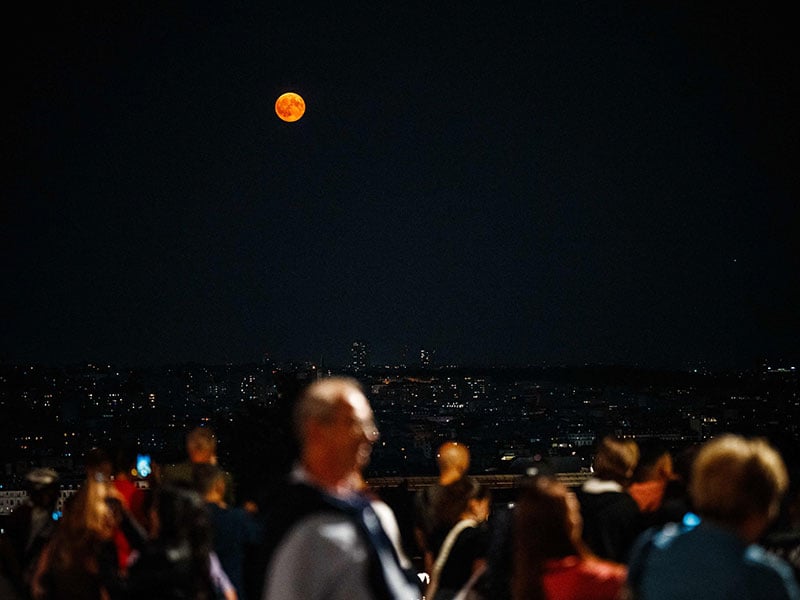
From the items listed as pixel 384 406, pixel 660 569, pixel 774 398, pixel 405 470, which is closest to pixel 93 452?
pixel 660 569

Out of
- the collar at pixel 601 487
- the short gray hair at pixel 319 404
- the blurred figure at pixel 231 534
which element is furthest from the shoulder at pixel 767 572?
the blurred figure at pixel 231 534

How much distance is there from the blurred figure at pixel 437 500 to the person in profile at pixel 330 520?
2.39 meters

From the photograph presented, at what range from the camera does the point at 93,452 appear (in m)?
7.30

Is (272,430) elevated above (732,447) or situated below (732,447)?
below

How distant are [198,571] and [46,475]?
2.89 m

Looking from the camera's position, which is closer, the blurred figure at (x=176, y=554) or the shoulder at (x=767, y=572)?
the shoulder at (x=767, y=572)

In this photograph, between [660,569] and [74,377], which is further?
[74,377]

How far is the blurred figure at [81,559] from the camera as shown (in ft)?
16.7

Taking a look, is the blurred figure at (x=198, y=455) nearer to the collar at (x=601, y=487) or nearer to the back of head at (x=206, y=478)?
the back of head at (x=206, y=478)

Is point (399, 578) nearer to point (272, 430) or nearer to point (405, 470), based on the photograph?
point (272, 430)

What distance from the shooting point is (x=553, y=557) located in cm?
368

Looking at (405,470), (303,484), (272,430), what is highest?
(303,484)

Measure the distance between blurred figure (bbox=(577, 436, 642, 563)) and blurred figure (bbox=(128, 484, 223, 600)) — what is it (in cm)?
227

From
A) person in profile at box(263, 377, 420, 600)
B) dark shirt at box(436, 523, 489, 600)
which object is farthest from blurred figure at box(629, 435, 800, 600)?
dark shirt at box(436, 523, 489, 600)
